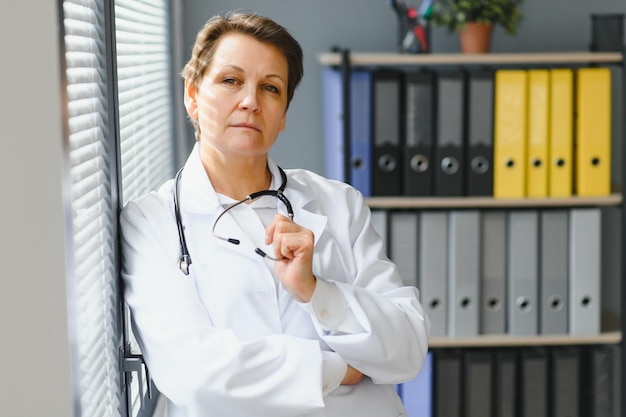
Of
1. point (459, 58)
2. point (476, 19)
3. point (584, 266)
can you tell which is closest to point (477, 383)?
point (584, 266)

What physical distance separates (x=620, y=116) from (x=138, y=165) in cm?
176

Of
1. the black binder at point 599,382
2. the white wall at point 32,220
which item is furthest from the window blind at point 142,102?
the black binder at point 599,382

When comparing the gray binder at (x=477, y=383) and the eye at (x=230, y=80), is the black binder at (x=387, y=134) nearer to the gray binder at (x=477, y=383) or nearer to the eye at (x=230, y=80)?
the gray binder at (x=477, y=383)

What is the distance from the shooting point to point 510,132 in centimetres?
288

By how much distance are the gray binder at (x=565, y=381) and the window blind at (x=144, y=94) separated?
4.36 feet

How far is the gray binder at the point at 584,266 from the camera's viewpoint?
294cm

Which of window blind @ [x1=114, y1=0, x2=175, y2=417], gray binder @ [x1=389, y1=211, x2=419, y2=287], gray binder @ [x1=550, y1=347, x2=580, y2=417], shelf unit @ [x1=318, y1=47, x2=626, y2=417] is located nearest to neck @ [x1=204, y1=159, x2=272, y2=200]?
window blind @ [x1=114, y1=0, x2=175, y2=417]

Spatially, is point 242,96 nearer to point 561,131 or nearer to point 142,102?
point 142,102

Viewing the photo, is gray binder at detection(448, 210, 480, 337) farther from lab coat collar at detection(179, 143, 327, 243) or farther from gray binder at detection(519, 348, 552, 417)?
lab coat collar at detection(179, 143, 327, 243)

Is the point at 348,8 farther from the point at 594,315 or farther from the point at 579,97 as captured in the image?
the point at 594,315

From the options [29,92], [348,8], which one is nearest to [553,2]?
[348,8]

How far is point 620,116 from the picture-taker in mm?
3213

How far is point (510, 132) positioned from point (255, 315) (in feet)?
4.93

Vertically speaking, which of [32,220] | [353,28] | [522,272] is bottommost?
[522,272]
